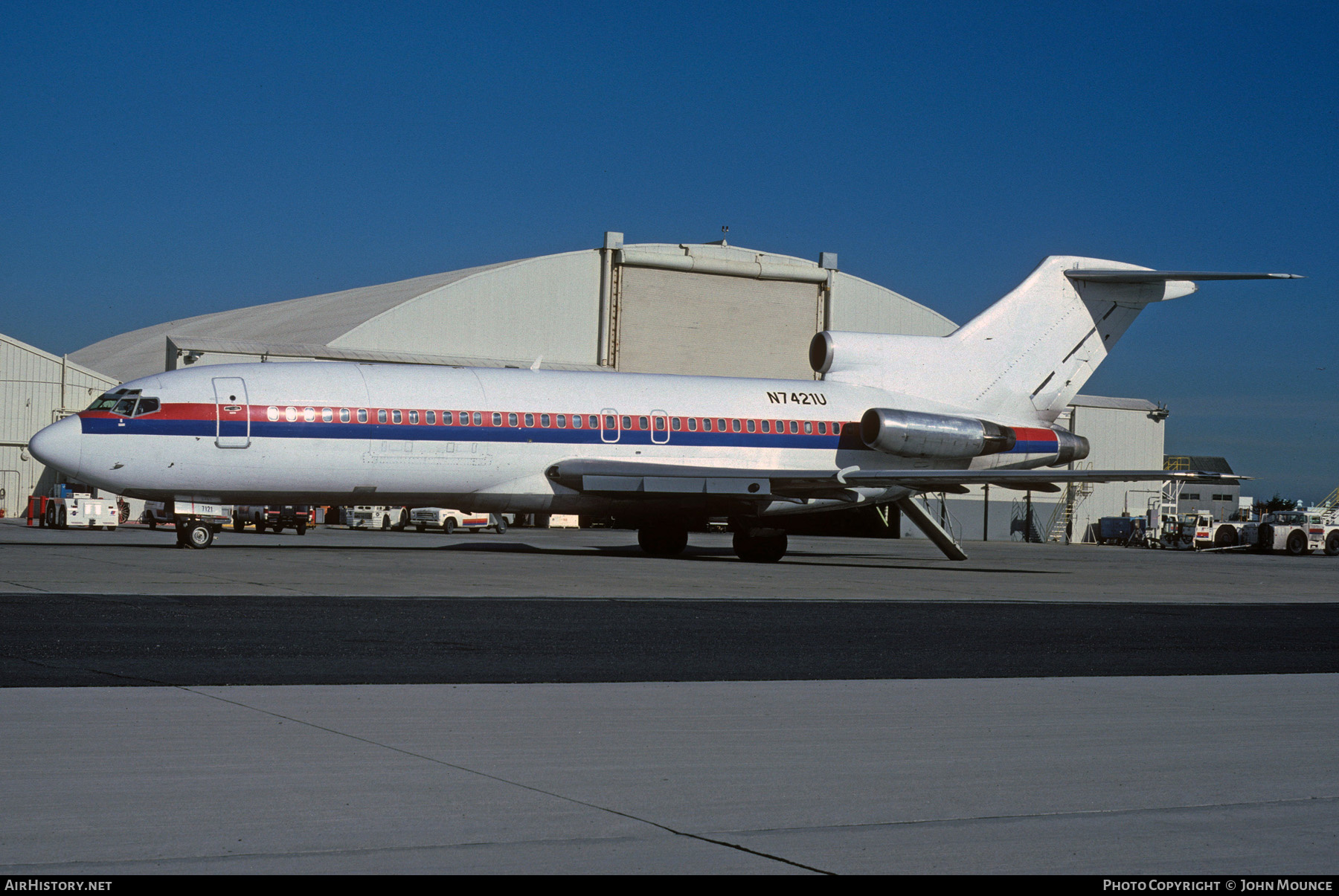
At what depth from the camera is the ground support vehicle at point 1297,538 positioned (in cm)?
5450

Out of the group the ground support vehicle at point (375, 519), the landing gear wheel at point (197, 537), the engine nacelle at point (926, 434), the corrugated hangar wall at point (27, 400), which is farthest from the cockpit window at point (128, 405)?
the corrugated hangar wall at point (27, 400)

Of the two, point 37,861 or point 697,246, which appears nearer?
point 37,861

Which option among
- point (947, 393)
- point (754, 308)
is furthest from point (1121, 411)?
point (947, 393)

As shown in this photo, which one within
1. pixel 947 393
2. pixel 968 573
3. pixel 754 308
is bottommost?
pixel 968 573

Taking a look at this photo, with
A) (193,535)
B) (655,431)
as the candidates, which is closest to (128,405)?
(193,535)

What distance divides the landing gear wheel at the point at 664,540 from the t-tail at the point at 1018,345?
21.0 ft

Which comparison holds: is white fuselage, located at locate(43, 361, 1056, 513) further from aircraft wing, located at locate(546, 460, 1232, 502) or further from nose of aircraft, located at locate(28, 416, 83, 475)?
aircraft wing, located at locate(546, 460, 1232, 502)

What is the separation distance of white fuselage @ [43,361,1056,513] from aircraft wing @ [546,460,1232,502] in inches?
15.4

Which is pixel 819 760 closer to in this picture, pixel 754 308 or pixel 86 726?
pixel 86 726

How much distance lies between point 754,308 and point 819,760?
53554 mm

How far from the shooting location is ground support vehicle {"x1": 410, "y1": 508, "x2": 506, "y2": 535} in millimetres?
54031

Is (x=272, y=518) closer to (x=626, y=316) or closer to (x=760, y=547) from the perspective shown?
(x=626, y=316)

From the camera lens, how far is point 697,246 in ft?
194
